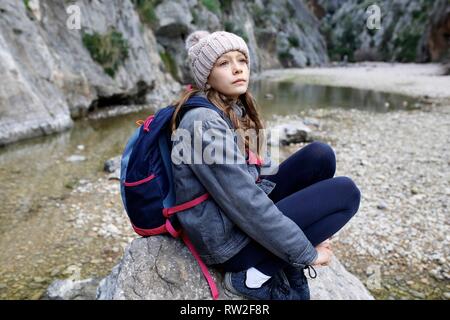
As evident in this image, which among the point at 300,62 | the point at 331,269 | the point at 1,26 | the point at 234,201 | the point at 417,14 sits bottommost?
the point at 300,62

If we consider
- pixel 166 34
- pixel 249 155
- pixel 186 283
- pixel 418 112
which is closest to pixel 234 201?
pixel 249 155

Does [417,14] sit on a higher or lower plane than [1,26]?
lower

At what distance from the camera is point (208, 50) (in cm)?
227

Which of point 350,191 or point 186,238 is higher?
point 350,191

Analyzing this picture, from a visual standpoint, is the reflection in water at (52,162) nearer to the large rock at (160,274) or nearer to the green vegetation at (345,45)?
the large rock at (160,274)

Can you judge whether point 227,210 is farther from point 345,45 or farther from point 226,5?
point 345,45

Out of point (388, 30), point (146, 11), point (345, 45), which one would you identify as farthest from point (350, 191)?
point (345, 45)

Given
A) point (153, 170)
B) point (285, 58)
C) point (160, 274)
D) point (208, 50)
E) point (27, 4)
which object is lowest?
point (285, 58)

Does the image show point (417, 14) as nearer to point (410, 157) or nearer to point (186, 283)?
point (410, 157)

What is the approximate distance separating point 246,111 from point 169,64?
67.5 ft

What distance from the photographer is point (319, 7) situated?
76938 millimetres

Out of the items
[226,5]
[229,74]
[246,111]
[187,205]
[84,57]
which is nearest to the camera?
[187,205]

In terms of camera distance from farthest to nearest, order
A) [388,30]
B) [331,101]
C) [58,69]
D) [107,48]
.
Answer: [388,30], [331,101], [107,48], [58,69]

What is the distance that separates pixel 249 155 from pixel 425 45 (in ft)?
165
